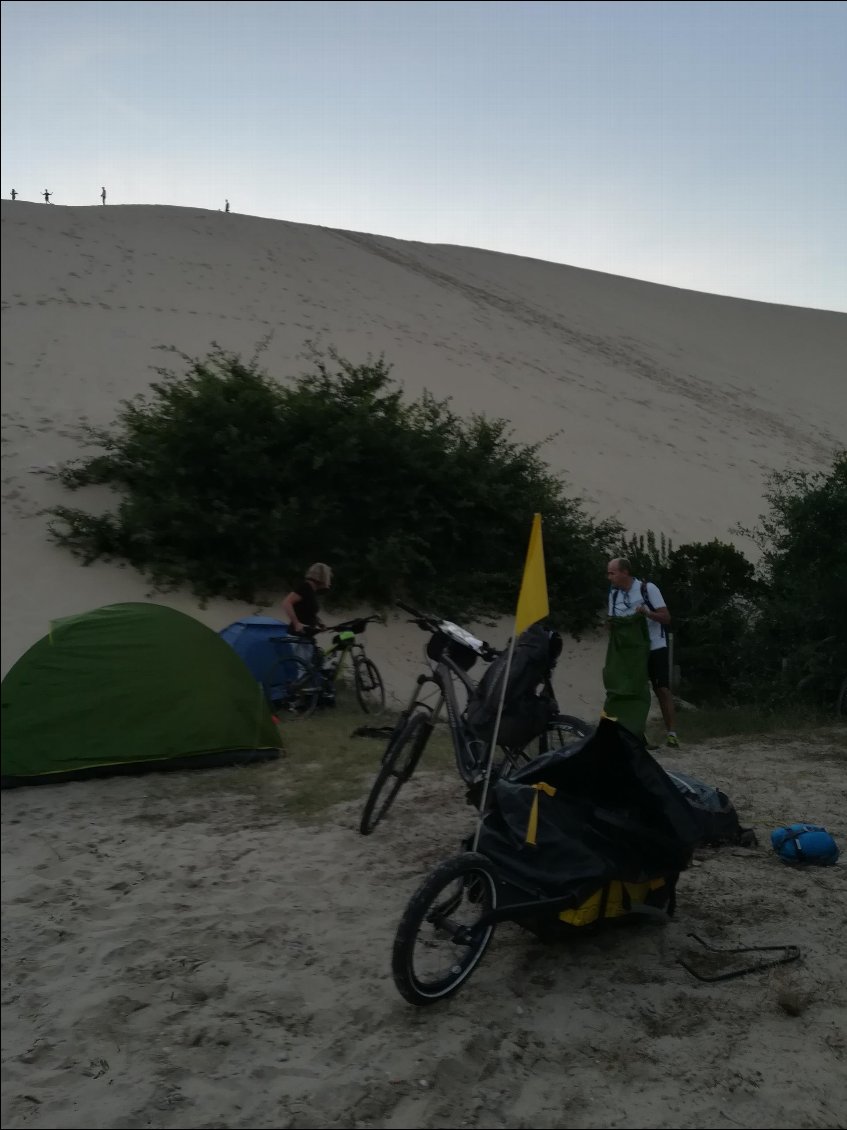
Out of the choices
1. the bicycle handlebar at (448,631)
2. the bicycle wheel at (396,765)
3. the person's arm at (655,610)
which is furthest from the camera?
the person's arm at (655,610)

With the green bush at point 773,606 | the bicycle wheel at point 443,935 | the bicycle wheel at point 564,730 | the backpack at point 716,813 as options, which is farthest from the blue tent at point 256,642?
the bicycle wheel at point 443,935

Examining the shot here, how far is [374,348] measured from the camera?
2491cm

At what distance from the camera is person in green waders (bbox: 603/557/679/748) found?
743 cm

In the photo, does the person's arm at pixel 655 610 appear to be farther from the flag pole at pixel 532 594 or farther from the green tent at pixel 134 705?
the flag pole at pixel 532 594

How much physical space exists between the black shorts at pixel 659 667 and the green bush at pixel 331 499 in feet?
13.4

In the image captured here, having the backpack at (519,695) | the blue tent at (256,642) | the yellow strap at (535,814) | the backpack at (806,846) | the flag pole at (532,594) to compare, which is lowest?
the backpack at (806,846)

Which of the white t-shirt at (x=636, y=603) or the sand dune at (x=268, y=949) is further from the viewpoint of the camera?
the white t-shirt at (x=636, y=603)

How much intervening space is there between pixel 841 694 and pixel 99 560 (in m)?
6.98

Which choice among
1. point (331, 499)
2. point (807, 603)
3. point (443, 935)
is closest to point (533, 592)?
point (443, 935)

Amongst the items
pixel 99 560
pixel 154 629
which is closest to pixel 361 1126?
pixel 154 629

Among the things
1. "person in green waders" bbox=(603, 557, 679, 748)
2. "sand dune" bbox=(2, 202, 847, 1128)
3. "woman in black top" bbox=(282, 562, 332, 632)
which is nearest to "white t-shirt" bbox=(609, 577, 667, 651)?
"person in green waders" bbox=(603, 557, 679, 748)

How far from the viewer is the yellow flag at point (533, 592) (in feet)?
12.5

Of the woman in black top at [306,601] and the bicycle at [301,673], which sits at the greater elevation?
the woman in black top at [306,601]

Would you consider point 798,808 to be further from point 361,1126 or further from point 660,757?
point 361,1126
